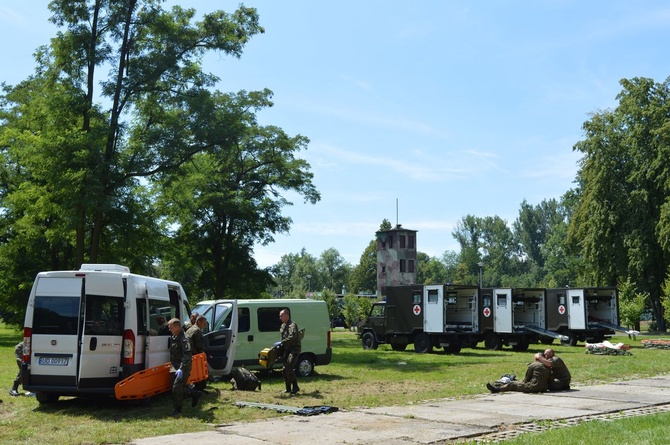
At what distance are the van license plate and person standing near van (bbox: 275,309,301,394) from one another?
419 centimetres

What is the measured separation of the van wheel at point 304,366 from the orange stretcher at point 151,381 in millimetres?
5112

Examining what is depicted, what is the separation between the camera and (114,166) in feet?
88.7

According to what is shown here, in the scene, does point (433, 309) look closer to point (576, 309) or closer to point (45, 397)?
point (576, 309)

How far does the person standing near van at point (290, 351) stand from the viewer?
1394cm

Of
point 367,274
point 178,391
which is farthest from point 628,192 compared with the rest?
point 367,274

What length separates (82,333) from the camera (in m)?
11.6

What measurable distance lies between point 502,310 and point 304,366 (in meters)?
15.1

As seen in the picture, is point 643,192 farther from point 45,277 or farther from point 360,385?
point 45,277

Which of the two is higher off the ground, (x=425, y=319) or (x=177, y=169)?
(x=177, y=169)

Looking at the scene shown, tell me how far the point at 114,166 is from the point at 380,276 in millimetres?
48956

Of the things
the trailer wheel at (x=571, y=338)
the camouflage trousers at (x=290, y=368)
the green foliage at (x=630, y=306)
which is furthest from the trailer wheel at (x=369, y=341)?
the green foliage at (x=630, y=306)

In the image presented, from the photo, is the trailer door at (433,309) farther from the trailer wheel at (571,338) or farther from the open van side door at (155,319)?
the open van side door at (155,319)

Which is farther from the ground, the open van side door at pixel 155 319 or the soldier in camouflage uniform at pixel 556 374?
the open van side door at pixel 155 319

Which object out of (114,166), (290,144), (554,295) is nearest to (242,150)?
(290,144)
